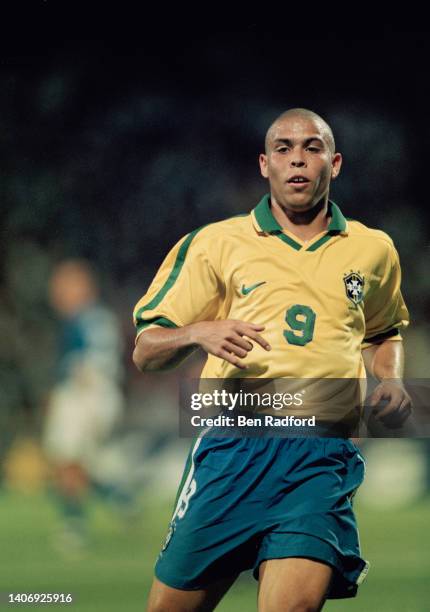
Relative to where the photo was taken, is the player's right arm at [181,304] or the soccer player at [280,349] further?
the player's right arm at [181,304]

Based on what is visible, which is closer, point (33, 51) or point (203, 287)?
point (203, 287)

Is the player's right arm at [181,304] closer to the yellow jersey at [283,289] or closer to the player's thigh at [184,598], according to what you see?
the yellow jersey at [283,289]

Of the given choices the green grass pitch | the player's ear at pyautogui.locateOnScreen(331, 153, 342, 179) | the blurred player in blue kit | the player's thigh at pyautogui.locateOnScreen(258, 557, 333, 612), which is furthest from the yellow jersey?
the green grass pitch

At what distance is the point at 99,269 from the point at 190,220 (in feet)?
1.50

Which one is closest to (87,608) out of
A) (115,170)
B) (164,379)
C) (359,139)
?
(164,379)

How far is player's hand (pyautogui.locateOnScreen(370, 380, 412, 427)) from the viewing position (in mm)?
3590

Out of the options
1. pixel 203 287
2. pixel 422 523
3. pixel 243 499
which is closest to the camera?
pixel 243 499

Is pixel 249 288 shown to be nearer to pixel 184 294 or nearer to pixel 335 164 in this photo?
pixel 184 294

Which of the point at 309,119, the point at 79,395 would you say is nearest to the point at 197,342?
the point at 309,119

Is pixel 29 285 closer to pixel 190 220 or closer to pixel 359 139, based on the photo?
pixel 190 220

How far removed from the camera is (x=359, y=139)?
440 cm

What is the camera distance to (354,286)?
12.0 ft

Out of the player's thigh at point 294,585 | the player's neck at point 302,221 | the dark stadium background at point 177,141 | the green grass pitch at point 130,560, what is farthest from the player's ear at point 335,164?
the green grass pitch at point 130,560

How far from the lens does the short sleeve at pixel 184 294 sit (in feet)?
11.9
